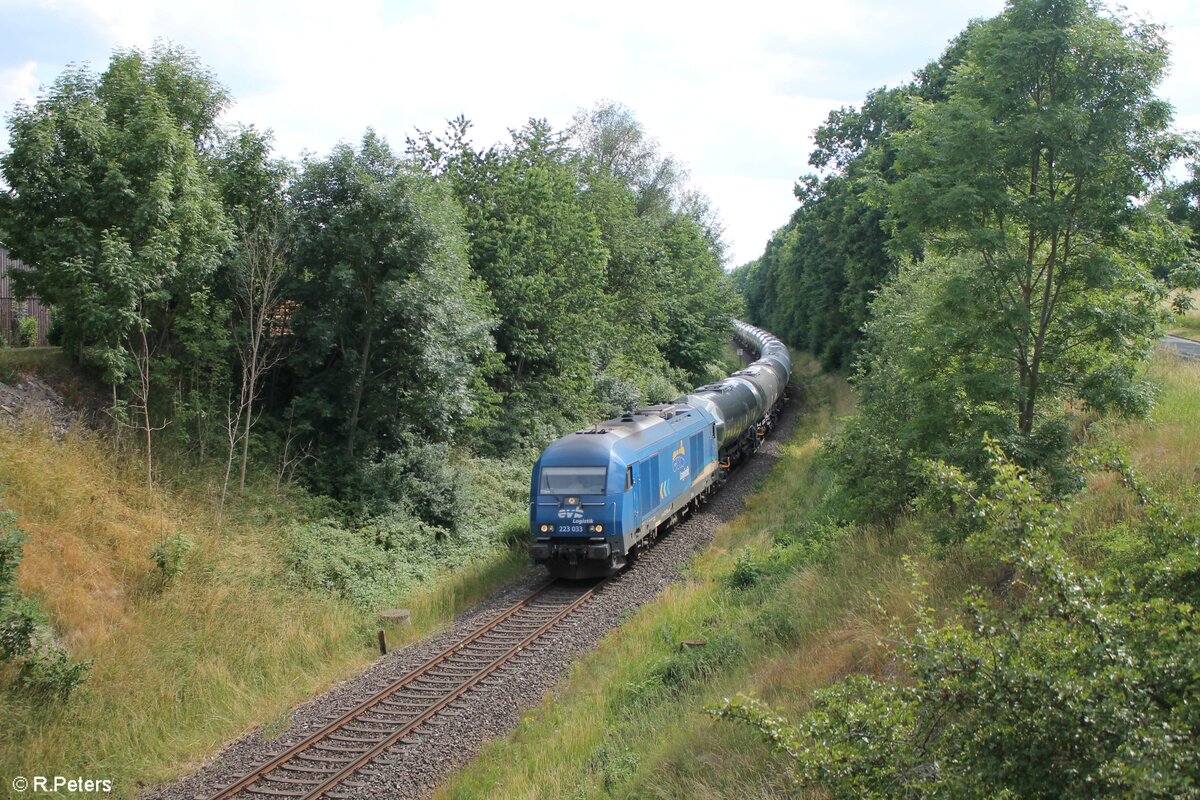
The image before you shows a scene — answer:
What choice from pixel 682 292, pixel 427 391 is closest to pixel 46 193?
pixel 427 391

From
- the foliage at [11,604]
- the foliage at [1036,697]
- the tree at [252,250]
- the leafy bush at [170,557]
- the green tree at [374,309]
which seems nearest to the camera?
the foliage at [1036,697]

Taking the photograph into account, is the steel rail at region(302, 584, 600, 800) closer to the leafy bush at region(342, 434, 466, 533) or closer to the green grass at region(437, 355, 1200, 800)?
the green grass at region(437, 355, 1200, 800)

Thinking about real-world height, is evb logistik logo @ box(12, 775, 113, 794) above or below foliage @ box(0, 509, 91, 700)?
below

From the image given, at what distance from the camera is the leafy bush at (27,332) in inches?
754

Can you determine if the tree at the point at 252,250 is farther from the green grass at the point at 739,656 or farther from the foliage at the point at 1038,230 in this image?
the foliage at the point at 1038,230

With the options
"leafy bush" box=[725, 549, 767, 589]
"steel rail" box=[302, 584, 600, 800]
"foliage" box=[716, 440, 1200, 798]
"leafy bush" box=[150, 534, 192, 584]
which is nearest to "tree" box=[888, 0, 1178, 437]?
"foliage" box=[716, 440, 1200, 798]

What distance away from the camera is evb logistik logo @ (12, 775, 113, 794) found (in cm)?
915

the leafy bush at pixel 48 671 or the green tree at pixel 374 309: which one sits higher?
the green tree at pixel 374 309

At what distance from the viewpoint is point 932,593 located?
10.1 meters

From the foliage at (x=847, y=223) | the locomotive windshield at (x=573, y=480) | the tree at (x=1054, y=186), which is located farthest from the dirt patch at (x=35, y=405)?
the foliage at (x=847, y=223)

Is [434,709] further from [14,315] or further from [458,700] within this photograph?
[14,315]

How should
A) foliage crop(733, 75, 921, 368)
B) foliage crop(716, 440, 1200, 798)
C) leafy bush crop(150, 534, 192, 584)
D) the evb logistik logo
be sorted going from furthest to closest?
foliage crop(733, 75, 921, 368) < leafy bush crop(150, 534, 192, 584) < the evb logistik logo < foliage crop(716, 440, 1200, 798)

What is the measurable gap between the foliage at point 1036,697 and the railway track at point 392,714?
251 inches

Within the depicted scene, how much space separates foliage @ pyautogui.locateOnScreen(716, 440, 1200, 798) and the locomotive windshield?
37.0 feet
